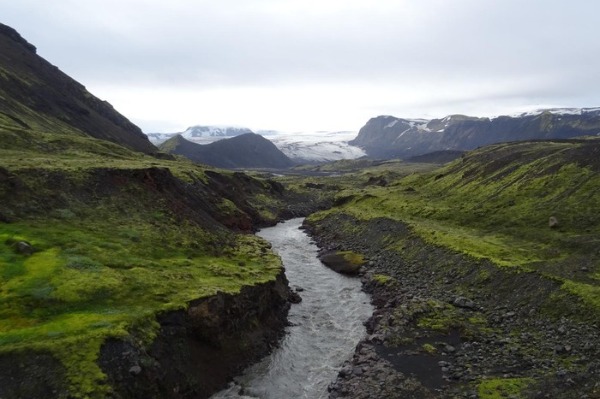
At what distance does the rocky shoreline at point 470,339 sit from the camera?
30.7 m

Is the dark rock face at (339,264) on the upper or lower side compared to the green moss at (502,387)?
lower

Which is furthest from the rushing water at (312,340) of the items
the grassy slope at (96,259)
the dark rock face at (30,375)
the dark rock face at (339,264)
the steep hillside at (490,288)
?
the dark rock face at (30,375)

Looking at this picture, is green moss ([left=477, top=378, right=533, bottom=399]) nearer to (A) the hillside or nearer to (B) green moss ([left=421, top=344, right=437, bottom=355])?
(B) green moss ([left=421, top=344, right=437, bottom=355])

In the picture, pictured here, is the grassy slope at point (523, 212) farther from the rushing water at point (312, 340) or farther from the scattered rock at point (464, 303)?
the rushing water at point (312, 340)

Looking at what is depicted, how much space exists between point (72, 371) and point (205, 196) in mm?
70853

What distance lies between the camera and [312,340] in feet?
141

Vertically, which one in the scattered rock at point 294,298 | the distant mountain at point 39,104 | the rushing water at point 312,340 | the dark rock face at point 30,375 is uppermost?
the distant mountain at point 39,104

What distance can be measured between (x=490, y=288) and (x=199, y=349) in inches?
1263

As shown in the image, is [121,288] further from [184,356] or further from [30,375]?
[30,375]

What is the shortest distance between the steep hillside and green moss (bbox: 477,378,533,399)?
0.12 meters

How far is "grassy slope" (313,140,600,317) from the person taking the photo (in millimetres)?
49250

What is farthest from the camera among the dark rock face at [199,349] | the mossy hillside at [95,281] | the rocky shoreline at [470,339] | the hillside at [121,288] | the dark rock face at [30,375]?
the rocky shoreline at [470,339]

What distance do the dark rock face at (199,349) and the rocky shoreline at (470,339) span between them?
8918 millimetres

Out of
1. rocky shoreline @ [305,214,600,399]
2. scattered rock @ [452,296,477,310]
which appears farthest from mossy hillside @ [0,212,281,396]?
scattered rock @ [452,296,477,310]
